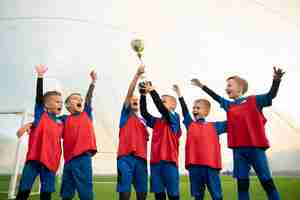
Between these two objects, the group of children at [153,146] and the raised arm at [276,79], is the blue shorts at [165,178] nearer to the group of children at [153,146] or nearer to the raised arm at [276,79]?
the group of children at [153,146]

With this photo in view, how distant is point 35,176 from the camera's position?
1716mm

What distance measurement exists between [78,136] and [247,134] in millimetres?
916

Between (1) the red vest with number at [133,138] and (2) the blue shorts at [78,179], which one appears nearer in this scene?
(2) the blue shorts at [78,179]

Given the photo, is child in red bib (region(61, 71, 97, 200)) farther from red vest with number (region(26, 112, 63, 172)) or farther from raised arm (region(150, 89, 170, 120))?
raised arm (region(150, 89, 170, 120))

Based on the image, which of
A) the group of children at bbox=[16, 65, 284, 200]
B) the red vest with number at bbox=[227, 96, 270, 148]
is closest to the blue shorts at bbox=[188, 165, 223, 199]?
the group of children at bbox=[16, 65, 284, 200]

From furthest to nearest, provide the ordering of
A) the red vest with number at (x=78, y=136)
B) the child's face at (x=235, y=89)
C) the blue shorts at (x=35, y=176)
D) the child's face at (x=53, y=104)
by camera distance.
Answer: the child's face at (x=235, y=89) < the child's face at (x=53, y=104) < the red vest with number at (x=78, y=136) < the blue shorts at (x=35, y=176)

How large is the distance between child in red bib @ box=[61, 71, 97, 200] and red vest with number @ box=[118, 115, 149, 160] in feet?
0.51

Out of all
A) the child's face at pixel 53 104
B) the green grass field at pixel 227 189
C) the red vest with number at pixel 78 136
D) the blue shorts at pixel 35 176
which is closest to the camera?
the blue shorts at pixel 35 176

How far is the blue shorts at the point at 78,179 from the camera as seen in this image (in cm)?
166

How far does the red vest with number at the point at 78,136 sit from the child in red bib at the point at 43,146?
50 mm

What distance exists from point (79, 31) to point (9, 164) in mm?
1533

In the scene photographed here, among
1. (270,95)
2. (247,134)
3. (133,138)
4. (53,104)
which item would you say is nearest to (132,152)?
(133,138)

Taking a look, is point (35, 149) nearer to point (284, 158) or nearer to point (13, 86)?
point (13, 86)

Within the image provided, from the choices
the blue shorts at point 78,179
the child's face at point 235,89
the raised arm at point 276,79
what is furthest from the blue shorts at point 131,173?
the raised arm at point 276,79
